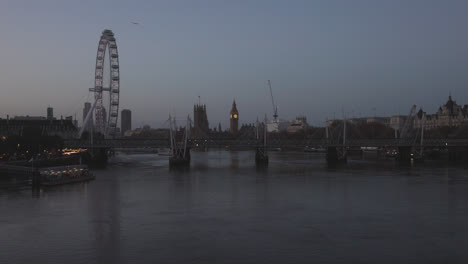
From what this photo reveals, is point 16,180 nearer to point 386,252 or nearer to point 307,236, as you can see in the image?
point 307,236

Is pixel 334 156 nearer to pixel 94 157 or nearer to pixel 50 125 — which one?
pixel 94 157

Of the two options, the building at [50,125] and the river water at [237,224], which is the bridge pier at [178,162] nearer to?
the river water at [237,224]

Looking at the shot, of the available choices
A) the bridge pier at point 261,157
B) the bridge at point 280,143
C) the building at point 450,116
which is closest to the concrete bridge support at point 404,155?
the bridge at point 280,143

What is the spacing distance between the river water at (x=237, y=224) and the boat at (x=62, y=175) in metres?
2.21

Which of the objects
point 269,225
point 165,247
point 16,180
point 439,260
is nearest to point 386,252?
point 439,260

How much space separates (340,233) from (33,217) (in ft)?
66.0

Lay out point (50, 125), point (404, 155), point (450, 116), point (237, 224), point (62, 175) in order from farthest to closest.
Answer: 1. point (450, 116)
2. point (50, 125)
3. point (404, 155)
4. point (62, 175)
5. point (237, 224)

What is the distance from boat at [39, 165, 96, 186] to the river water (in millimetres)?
2208

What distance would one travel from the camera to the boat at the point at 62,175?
47922 mm

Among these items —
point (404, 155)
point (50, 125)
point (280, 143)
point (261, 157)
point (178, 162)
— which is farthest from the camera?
point (50, 125)

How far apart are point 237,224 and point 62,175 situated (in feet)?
94.3

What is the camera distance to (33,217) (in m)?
31.1

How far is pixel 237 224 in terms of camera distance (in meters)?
29.2

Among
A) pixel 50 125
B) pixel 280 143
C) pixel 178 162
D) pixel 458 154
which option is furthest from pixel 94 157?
pixel 50 125
